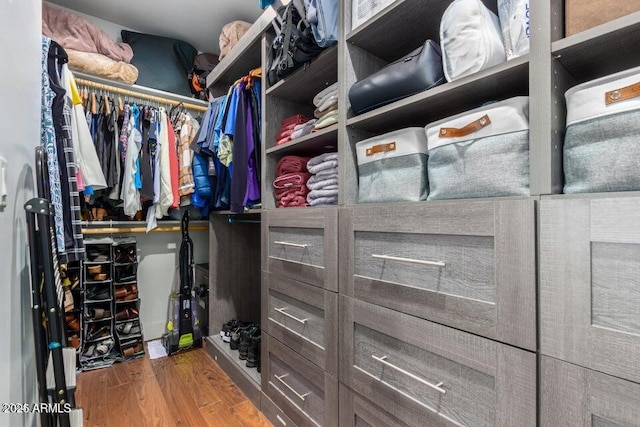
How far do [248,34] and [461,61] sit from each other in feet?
4.59

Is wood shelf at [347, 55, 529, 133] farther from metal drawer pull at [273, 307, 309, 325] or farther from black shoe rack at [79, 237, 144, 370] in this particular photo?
black shoe rack at [79, 237, 144, 370]

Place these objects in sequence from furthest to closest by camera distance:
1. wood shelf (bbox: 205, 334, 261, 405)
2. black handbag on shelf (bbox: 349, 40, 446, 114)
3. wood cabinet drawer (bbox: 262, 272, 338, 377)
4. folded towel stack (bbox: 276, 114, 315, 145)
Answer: wood shelf (bbox: 205, 334, 261, 405) < folded towel stack (bbox: 276, 114, 315, 145) < wood cabinet drawer (bbox: 262, 272, 338, 377) < black handbag on shelf (bbox: 349, 40, 446, 114)

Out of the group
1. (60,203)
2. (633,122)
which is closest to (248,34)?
(60,203)

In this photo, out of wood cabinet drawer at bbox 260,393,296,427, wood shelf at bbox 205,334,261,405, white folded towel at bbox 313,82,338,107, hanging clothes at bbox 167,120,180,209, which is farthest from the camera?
hanging clothes at bbox 167,120,180,209

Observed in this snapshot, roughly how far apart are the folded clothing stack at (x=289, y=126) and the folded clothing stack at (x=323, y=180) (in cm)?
25

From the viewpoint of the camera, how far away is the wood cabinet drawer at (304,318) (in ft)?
3.99

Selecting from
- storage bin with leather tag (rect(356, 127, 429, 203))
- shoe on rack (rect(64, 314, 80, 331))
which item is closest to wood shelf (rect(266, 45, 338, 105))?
storage bin with leather tag (rect(356, 127, 429, 203))

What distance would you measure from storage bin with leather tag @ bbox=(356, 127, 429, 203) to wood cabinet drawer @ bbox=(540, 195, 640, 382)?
370 mm

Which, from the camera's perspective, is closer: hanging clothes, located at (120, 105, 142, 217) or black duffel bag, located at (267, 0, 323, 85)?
black duffel bag, located at (267, 0, 323, 85)

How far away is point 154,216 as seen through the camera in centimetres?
236

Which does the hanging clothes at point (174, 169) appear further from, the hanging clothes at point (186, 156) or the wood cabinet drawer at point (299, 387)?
the wood cabinet drawer at point (299, 387)

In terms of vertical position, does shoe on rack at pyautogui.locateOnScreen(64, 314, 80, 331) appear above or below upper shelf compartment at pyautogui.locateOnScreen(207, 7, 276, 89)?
below

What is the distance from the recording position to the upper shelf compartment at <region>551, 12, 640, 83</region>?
0.60 m

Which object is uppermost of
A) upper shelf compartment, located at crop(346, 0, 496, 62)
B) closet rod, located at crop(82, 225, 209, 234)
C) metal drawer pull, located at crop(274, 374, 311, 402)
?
upper shelf compartment, located at crop(346, 0, 496, 62)
